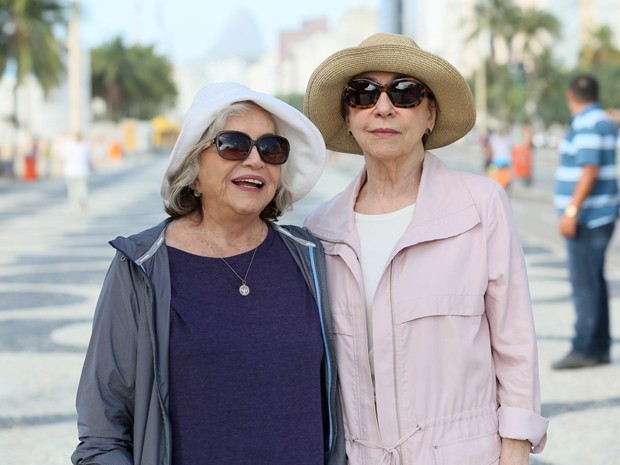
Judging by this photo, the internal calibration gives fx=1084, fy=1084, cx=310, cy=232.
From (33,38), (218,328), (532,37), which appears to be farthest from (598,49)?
(218,328)

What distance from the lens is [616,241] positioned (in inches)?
616

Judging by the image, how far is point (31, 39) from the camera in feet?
140

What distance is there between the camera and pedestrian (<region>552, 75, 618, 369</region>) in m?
6.80

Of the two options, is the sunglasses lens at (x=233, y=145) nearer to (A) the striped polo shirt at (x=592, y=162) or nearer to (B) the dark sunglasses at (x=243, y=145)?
(B) the dark sunglasses at (x=243, y=145)

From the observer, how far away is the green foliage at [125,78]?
96250 mm

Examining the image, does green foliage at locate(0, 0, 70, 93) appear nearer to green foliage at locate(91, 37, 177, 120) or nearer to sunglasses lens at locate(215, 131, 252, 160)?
sunglasses lens at locate(215, 131, 252, 160)

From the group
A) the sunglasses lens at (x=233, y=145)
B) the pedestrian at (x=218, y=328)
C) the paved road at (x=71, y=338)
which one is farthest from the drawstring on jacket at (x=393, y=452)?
the paved road at (x=71, y=338)

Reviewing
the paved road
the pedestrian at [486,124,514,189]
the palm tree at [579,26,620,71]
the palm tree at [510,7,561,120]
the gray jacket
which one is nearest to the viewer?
the gray jacket

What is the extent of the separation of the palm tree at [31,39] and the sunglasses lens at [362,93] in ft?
128

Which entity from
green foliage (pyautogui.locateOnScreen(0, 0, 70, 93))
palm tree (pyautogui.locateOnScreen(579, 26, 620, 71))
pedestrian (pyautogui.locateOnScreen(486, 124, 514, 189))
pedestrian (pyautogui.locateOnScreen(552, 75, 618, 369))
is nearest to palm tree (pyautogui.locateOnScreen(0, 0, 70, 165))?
green foliage (pyautogui.locateOnScreen(0, 0, 70, 93))

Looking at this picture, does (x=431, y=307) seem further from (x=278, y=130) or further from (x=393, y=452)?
(x=278, y=130)

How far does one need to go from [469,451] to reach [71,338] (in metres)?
6.06

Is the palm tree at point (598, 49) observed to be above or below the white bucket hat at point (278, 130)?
above

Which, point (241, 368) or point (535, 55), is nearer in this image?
point (241, 368)
